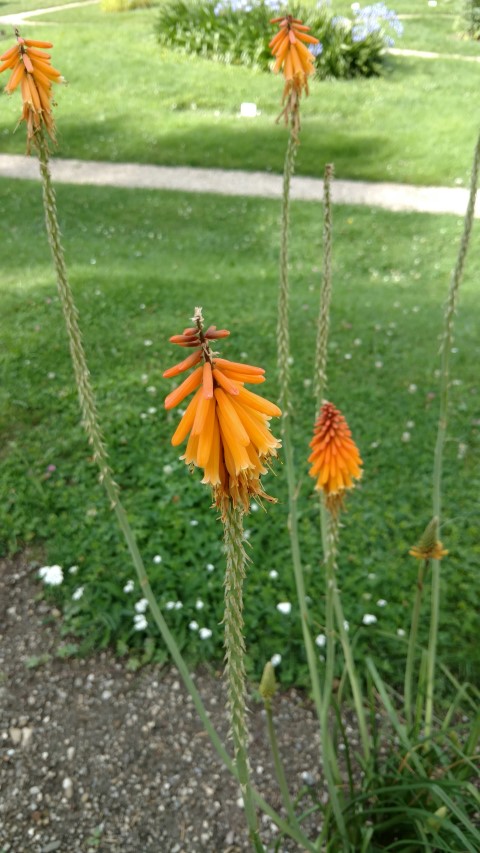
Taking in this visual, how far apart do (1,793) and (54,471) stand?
6.50 ft

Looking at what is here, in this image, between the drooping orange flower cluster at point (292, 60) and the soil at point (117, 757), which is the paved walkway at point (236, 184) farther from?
the drooping orange flower cluster at point (292, 60)

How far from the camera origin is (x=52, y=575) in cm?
360

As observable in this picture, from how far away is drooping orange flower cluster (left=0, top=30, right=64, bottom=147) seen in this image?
156 cm

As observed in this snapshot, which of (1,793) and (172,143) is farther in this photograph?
(172,143)

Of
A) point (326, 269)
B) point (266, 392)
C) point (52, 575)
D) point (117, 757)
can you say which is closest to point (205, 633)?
point (117, 757)

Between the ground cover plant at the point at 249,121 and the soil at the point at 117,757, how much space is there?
8.38 metres

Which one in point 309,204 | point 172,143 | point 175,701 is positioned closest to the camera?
point 175,701

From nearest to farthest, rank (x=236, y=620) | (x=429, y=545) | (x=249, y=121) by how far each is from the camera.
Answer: (x=236, y=620) → (x=429, y=545) → (x=249, y=121)

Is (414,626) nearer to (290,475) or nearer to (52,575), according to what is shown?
(290,475)

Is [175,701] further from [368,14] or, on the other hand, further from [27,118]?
[368,14]

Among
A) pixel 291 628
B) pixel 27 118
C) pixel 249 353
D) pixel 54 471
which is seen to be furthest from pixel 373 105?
pixel 27 118

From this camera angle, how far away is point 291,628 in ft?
11.2

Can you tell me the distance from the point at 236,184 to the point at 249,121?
227 cm

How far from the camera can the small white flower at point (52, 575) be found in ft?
11.7
